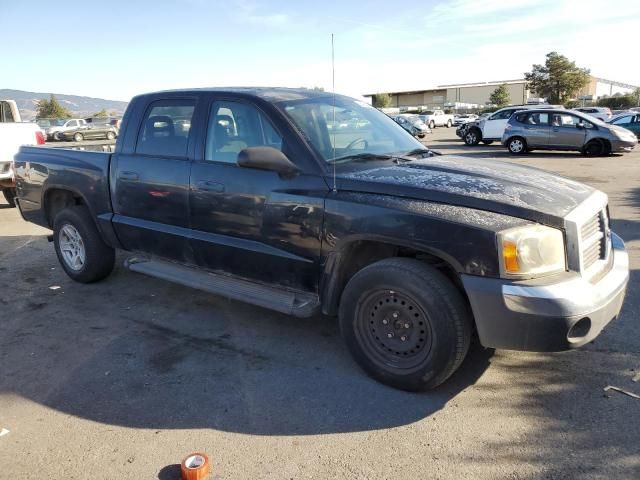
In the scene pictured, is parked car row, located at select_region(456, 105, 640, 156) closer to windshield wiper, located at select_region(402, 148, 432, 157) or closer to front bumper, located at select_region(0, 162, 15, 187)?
windshield wiper, located at select_region(402, 148, 432, 157)

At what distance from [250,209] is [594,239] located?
2302 millimetres

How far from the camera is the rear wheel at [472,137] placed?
2258 cm

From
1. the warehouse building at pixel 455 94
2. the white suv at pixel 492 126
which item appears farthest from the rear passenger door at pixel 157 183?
the warehouse building at pixel 455 94

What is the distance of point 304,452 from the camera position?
9.04 feet

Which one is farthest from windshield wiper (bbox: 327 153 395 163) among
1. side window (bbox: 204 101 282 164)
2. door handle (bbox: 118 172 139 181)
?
door handle (bbox: 118 172 139 181)

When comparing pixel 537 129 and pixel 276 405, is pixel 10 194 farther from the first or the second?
pixel 537 129

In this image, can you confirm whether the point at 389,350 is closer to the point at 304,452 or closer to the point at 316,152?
the point at 304,452

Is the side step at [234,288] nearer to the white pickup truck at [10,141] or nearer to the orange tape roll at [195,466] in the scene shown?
the orange tape roll at [195,466]

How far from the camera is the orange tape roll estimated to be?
250cm

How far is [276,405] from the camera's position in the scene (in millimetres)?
3186

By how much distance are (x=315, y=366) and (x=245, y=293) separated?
0.77m

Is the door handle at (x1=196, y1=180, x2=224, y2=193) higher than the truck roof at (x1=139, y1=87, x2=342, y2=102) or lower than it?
lower

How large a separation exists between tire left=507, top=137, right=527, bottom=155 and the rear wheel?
4.36m

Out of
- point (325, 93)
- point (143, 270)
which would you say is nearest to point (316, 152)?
point (325, 93)
